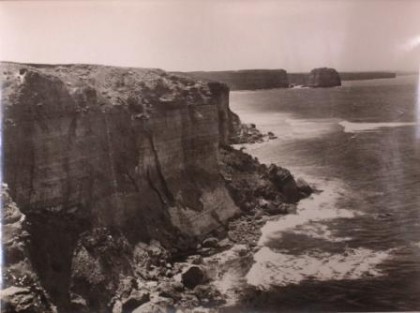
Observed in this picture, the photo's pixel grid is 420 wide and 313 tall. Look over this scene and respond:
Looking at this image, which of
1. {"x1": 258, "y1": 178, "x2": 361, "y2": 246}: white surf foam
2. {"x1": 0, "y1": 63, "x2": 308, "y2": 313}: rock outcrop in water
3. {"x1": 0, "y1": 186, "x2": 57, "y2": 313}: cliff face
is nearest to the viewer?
{"x1": 0, "y1": 186, "x2": 57, "y2": 313}: cliff face

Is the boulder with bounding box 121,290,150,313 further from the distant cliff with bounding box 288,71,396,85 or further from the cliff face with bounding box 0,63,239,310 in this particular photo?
the distant cliff with bounding box 288,71,396,85

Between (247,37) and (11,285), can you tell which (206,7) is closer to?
(247,37)

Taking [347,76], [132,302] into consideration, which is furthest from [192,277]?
[347,76]

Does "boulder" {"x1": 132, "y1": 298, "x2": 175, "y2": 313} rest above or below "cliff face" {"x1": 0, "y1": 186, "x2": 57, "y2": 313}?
below

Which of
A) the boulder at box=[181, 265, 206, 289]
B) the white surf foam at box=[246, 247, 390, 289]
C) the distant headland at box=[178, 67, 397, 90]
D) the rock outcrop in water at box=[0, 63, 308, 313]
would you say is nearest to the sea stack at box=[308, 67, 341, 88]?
the distant headland at box=[178, 67, 397, 90]

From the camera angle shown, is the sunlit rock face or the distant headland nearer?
the sunlit rock face
